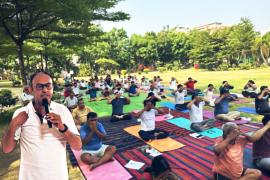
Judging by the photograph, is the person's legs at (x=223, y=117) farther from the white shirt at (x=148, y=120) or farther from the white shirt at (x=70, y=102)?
the white shirt at (x=70, y=102)

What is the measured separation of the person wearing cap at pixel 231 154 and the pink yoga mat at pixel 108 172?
2027 mm

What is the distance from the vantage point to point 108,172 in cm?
551

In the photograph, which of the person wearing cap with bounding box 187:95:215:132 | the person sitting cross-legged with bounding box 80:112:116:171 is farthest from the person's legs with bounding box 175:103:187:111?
the person sitting cross-legged with bounding box 80:112:116:171

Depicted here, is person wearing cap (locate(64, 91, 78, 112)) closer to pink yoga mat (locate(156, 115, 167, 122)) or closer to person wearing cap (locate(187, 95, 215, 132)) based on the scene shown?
pink yoga mat (locate(156, 115, 167, 122))

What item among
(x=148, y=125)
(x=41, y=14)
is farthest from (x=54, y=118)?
(x=41, y=14)

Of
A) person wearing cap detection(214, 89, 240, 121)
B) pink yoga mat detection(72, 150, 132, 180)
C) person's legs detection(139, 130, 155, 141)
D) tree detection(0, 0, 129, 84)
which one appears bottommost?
pink yoga mat detection(72, 150, 132, 180)

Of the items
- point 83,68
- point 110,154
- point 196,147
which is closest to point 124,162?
point 110,154

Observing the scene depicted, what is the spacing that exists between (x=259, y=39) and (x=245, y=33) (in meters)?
2.86

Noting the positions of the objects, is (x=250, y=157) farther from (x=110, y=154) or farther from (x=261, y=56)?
(x=261, y=56)

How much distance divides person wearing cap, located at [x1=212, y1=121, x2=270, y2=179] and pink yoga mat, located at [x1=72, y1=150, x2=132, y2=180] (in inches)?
79.8

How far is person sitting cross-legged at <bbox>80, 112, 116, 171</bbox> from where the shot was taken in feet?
19.2

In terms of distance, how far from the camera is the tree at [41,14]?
441 inches

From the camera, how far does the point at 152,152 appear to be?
254 inches

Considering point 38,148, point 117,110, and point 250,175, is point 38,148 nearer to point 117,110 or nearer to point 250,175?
point 250,175
